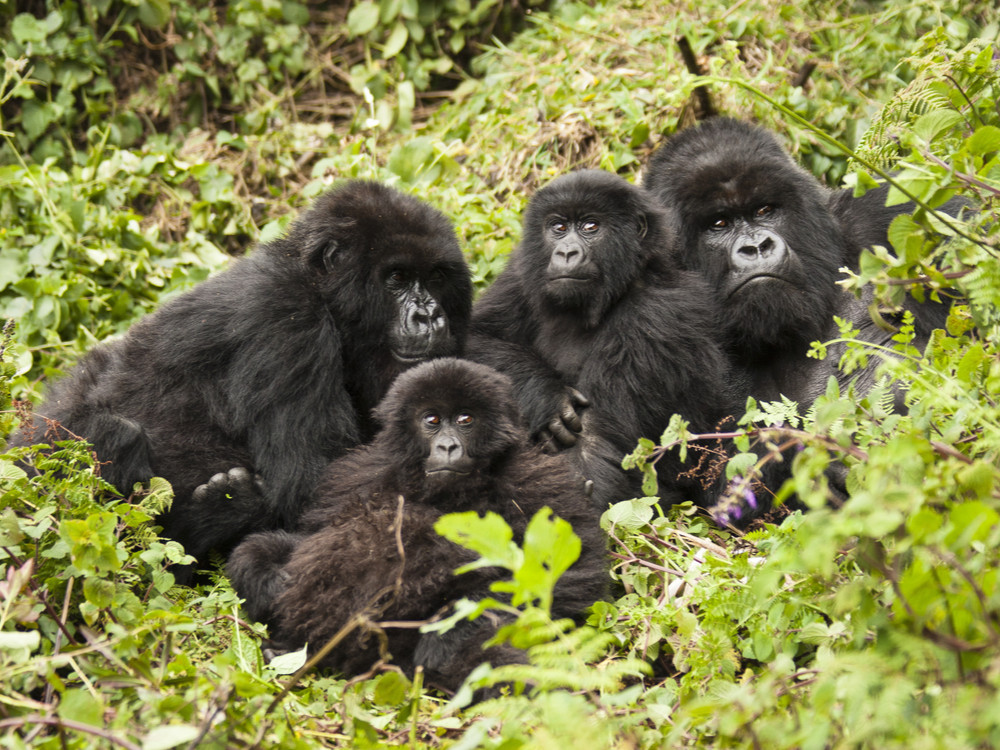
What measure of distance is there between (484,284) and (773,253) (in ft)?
5.25

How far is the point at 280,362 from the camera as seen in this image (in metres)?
3.84

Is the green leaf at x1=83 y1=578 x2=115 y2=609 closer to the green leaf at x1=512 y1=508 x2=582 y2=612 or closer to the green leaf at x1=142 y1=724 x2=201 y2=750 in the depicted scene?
the green leaf at x1=142 y1=724 x2=201 y2=750

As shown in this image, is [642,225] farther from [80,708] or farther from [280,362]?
[80,708]

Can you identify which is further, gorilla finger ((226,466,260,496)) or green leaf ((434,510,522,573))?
gorilla finger ((226,466,260,496))

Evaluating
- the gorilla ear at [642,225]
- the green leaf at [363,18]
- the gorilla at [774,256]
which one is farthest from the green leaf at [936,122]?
the green leaf at [363,18]

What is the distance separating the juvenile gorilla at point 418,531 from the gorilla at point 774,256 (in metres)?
1.19

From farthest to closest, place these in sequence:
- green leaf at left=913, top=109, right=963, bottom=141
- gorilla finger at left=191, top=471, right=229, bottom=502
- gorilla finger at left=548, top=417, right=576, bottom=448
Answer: gorilla finger at left=548, top=417, right=576, bottom=448 < gorilla finger at left=191, top=471, right=229, bottom=502 < green leaf at left=913, top=109, right=963, bottom=141

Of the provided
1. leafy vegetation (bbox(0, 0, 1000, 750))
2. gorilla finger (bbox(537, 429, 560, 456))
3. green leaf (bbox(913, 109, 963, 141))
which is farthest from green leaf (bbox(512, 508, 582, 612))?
gorilla finger (bbox(537, 429, 560, 456))

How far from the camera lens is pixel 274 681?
3062 millimetres

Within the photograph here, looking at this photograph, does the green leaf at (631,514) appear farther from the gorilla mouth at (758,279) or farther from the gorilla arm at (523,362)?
the gorilla mouth at (758,279)

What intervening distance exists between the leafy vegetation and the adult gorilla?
0.85ft

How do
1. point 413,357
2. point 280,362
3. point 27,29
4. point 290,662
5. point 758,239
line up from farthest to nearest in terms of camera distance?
point 27,29 → point 758,239 → point 413,357 → point 280,362 → point 290,662

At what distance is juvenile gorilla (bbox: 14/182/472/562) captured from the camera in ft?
12.6

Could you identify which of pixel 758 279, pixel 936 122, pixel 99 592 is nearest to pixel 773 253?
pixel 758 279
